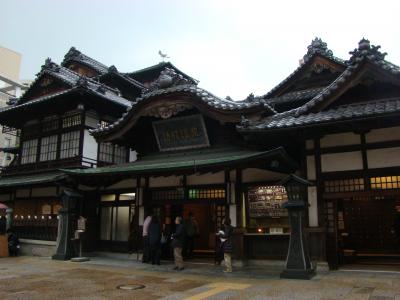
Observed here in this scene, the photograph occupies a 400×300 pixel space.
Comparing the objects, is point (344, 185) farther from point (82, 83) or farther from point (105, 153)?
point (105, 153)

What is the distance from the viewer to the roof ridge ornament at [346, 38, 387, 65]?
13159mm

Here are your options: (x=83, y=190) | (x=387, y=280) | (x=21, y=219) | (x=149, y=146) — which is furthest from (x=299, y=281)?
(x=21, y=219)

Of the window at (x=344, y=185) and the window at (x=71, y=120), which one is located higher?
the window at (x=71, y=120)

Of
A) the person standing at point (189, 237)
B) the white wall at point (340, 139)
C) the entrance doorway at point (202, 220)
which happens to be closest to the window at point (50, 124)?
the entrance doorway at point (202, 220)

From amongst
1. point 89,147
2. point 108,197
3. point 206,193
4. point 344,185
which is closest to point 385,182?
point 344,185

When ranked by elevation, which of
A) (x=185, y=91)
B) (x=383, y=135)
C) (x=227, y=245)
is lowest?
(x=227, y=245)

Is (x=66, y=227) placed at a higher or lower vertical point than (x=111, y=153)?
lower

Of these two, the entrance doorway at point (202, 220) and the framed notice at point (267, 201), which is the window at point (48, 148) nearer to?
the entrance doorway at point (202, 220)

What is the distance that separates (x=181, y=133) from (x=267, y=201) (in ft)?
17.5

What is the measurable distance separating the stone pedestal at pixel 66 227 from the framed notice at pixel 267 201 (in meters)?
→ 8.45

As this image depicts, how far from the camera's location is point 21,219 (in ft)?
76.1

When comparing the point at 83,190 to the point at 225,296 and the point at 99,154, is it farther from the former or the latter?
the point at 225,296

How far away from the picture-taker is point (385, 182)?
13.1 meters

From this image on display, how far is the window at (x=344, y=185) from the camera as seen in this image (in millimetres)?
13406
